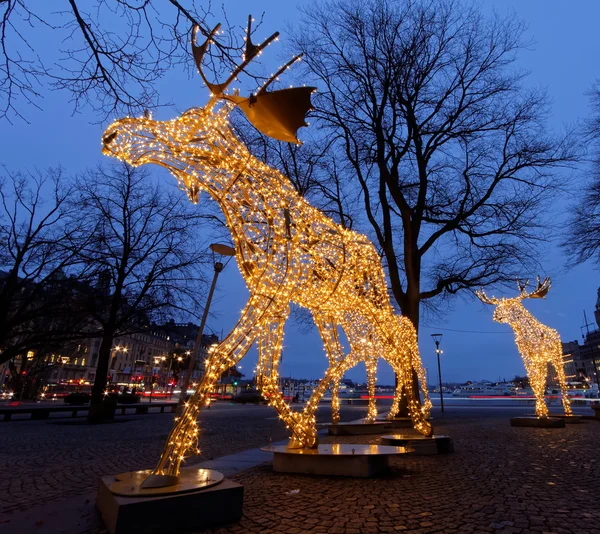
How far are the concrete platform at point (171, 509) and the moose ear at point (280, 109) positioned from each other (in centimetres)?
289

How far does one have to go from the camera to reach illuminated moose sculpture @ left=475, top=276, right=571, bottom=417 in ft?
36.8

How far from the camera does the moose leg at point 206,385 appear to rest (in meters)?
3.46

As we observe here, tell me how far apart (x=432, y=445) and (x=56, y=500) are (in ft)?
17.7

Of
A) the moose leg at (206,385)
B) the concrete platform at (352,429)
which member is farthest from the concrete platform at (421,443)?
the moose leg at (206,385)

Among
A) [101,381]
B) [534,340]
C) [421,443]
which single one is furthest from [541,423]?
[101,381]

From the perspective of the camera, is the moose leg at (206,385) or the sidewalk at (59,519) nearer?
the sidewalk at (59,519)

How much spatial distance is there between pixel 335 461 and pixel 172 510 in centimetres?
254

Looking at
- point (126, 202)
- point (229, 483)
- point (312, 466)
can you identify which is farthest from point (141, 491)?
point (126, 202)

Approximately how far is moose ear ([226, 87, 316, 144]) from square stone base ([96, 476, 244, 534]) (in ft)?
9.49

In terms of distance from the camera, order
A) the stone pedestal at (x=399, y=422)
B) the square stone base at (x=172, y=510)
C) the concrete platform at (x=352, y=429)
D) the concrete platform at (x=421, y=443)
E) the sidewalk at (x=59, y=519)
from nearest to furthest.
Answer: the square stone base at (x=172, y=510), the sidewalk at (x=59, y=519), the concrete platform at (x=421, y=443), the concrete platform at (x=352, y=429), the stone pedestal at (x=399, y=422)

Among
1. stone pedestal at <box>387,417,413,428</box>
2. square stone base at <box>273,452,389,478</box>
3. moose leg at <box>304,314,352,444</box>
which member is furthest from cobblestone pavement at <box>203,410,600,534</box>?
stone pedestal at <box>387,417,413,428</box>

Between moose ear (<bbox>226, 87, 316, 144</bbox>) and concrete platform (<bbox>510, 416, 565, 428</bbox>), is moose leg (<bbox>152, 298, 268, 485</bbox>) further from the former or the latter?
concrete platform (<bbox>510, 416, 565, 428</bbox>)

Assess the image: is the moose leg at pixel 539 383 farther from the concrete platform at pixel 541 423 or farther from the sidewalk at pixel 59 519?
the sidewalk at pixel 59 519

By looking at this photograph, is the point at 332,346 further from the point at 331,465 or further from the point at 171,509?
the point at 171,509
